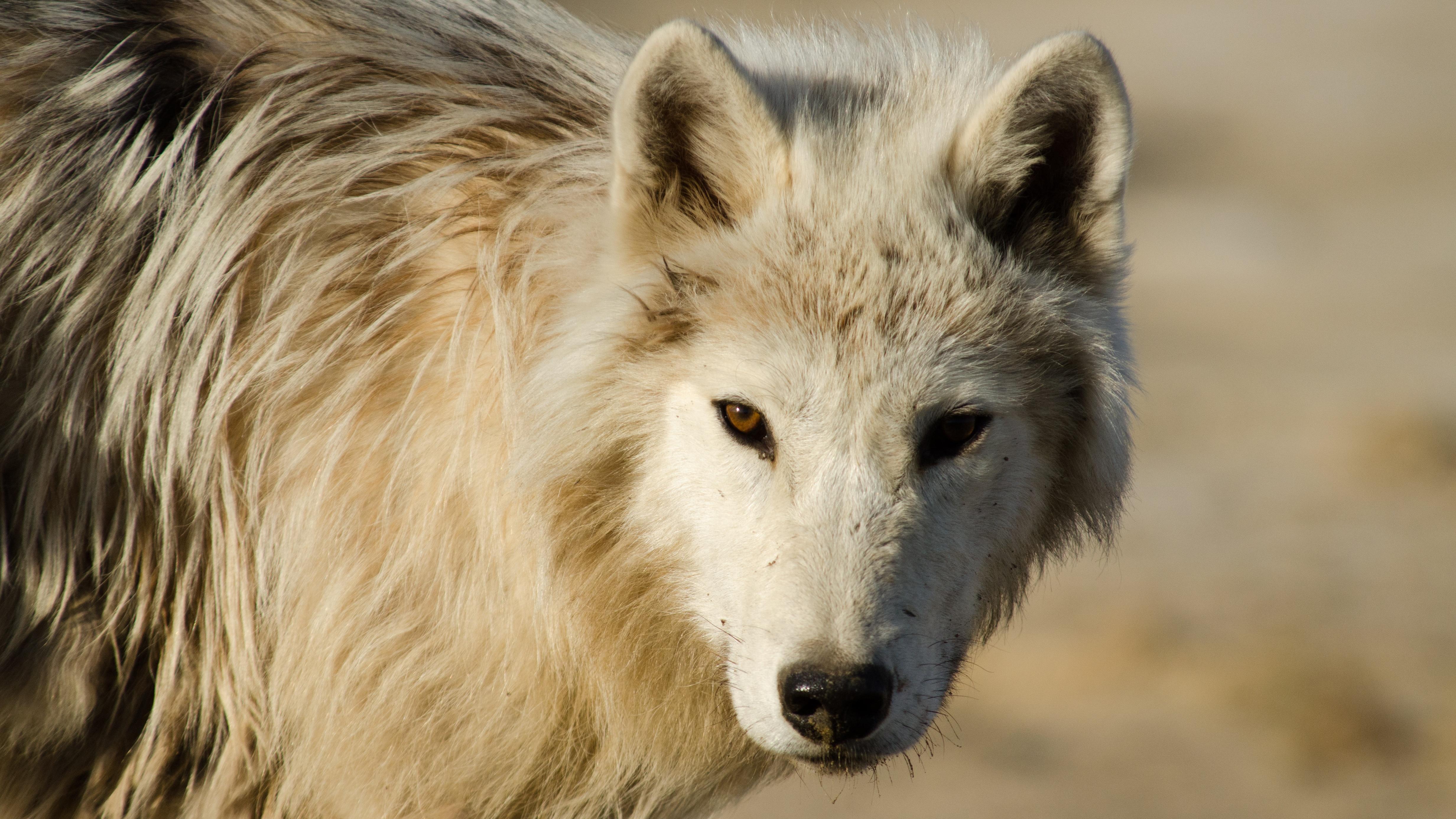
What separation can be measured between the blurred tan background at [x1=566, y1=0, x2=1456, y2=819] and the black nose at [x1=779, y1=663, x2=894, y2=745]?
0.86 metres

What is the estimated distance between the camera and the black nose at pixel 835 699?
9.46 feet

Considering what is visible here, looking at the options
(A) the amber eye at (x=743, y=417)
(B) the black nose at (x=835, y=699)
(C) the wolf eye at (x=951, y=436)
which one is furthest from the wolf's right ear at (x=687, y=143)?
(B) the black nose at (x=835, y=699)

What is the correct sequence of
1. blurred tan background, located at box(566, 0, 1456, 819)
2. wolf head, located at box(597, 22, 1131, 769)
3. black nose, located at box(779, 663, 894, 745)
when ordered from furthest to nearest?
blurred tan background, located at box(566, 0, 1456, 819) < wolf head, located at box(597, 22, 1131, 769) < black nose, located at box(779, 663, 894, 745)

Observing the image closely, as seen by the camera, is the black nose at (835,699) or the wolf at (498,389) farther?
the wolf at (498,389)

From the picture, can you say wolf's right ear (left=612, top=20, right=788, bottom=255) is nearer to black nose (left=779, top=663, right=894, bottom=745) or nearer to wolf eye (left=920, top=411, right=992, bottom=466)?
wolf eye (left=920, top=411, right=992, bottom=466)

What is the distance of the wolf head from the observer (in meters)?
3.02

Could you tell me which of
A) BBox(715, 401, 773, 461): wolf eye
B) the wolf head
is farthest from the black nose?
BBox(715, 401, 773, 461): wolf eye

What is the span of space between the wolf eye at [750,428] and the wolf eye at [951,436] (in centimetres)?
37

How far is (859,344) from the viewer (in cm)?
312

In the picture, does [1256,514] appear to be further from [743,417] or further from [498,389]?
[498,389]

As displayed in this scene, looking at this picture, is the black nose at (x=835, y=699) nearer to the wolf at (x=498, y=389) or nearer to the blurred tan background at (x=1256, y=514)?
the wolf at (x=498, y=389)

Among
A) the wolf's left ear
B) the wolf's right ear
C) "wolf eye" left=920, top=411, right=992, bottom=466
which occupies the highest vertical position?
the wolf's left ear

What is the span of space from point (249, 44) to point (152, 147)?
422mm

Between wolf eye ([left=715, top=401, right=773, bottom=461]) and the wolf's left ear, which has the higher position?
the wolf's left ear
